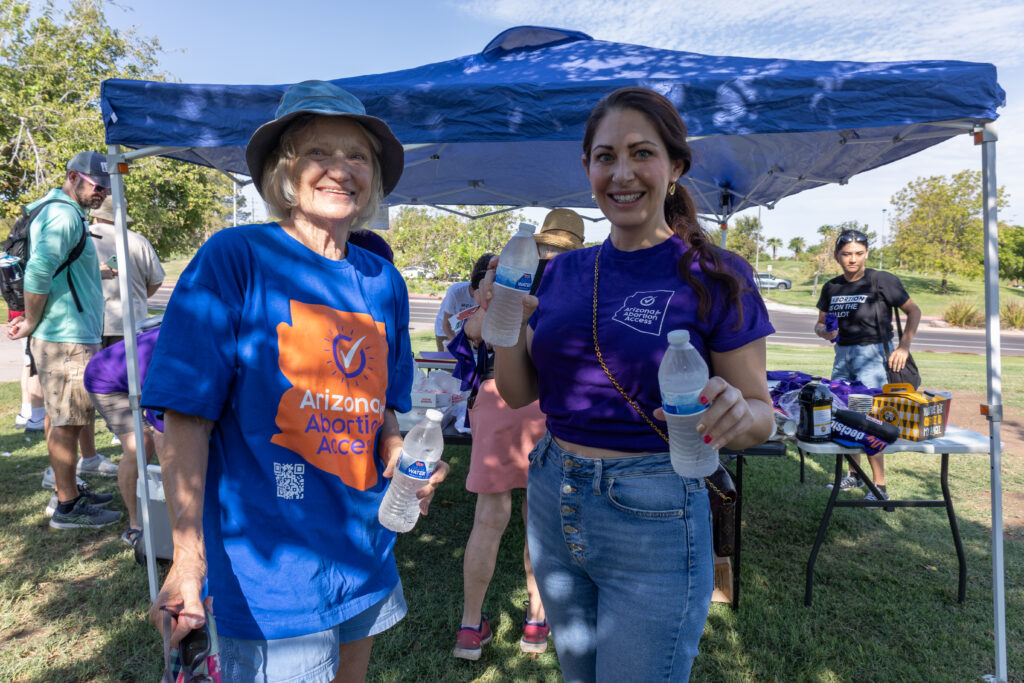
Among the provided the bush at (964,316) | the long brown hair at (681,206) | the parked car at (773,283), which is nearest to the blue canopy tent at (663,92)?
the long brown hair at (681,206)

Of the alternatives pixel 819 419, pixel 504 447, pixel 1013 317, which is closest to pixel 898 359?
pixel 819 419

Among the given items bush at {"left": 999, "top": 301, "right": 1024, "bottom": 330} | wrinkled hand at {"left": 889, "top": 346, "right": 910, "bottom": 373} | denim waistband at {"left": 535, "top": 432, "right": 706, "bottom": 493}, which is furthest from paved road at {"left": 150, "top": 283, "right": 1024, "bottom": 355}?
denim waistband at {"left": 535, "top": 432, "right": 706, "bottom": 493}

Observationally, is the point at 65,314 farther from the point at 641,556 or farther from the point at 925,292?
the point at 925,292

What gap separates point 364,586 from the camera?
1.48m

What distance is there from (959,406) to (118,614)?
398 inches

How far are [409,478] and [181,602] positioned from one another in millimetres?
516

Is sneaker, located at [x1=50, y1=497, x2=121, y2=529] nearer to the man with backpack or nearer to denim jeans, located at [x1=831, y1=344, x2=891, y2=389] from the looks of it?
the man with backpack

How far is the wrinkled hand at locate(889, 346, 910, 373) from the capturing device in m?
4.95

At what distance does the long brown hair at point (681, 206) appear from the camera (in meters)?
1.39

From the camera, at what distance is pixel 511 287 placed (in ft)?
5.11

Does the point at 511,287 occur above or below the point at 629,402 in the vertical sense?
above

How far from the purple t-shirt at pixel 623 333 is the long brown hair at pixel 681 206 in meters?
0.02

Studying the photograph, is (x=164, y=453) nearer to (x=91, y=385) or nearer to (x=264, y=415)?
(x=264, y=415)

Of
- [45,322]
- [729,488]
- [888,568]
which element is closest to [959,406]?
[888,568]
